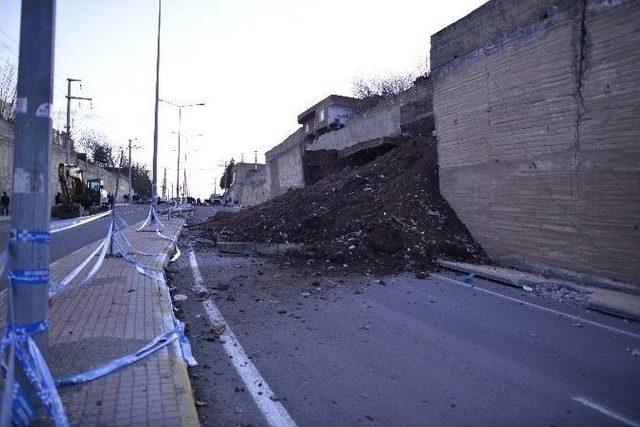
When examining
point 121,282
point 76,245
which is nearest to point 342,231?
point 121,282

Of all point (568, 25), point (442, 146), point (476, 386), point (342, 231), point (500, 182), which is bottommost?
point (476, 386)

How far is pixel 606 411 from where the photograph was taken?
4066 mm

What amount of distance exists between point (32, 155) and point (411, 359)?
421cm

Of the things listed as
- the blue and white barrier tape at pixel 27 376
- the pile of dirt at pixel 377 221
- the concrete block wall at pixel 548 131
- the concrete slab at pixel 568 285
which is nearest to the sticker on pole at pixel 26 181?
the blue and white barrier tape at pixel 27 376

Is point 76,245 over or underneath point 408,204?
A: underneath

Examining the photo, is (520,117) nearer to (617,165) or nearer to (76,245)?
(617,165)

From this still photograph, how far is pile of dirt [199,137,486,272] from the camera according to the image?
39.6 ft

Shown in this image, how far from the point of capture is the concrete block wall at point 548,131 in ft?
28.3

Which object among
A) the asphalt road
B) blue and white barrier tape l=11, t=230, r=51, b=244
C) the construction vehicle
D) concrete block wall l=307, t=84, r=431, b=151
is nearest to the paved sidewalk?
the asphalt road

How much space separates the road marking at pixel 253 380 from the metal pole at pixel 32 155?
5.85 ft

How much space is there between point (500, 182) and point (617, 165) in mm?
3260

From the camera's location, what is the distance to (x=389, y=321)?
684cm

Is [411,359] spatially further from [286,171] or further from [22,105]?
[286,171]

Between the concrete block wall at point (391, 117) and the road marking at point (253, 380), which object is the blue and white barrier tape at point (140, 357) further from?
the concrete block wall at point (391, 117)
